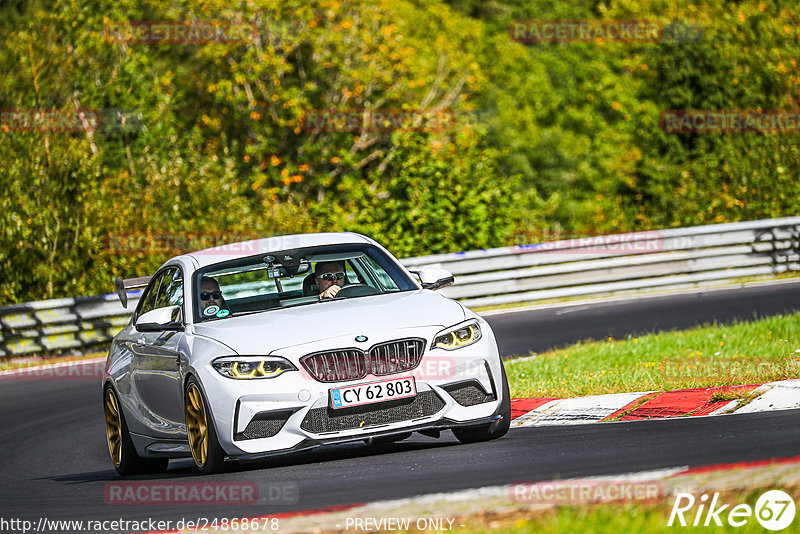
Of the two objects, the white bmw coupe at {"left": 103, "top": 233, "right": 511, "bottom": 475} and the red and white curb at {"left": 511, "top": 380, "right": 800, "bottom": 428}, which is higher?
the white bmw coupe at {"left": 103, "top": 233, "right": 511, "bottom": 475}

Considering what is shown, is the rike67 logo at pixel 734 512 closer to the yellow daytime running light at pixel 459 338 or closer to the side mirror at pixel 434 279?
the yellow daytime running light at pixel 459 338

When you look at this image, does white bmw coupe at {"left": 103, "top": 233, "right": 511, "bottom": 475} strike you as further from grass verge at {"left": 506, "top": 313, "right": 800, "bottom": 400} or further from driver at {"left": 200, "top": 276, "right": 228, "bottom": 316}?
grass verge at {"left": 506, "top": 313, "right": 800, "bottom": 400}

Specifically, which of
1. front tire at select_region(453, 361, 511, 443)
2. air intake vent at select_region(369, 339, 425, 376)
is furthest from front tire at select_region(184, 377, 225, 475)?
front tire at select_region(453, 361, 511, 443)

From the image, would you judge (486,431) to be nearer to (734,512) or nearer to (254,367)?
(254,367)

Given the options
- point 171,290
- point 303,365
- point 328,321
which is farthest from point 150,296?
point 303,365

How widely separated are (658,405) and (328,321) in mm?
2666

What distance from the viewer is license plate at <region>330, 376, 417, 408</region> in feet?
24.6

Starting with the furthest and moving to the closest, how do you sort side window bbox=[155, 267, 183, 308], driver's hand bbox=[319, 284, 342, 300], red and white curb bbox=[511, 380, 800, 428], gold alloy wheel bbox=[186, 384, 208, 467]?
side window bbox=[155, 267, 183, 308], driver's hand bbox=[319, 284, 342, 300], red and white curb bbox=[511, 380, 800, 428], gold alloy wheel bbox=[186, 384, 208, 467]

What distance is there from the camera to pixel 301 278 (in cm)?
921

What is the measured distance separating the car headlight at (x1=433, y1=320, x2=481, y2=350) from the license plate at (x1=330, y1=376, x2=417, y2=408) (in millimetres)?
337

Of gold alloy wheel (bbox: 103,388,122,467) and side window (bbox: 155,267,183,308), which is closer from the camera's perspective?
side window (bbox: 155,267,183,308)

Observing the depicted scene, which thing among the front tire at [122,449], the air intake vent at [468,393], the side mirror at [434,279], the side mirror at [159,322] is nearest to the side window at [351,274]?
the side mirror at [434,279]

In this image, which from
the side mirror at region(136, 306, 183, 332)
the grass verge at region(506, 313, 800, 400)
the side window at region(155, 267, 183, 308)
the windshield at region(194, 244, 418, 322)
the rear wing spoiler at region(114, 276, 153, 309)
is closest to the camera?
the side mirror at region(136, 306, 183, 332)

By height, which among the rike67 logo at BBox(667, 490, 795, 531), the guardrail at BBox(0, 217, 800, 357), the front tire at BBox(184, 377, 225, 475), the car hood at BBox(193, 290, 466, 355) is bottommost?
the guardrail at BBox(0, 217, 800, 357)
